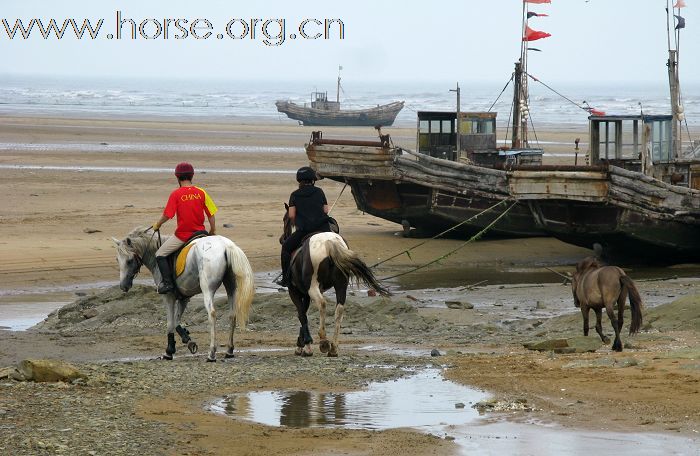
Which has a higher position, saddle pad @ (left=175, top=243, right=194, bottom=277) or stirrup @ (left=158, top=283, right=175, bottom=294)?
saddle pad @ (left=175, top=243, right=194, bottom=277)

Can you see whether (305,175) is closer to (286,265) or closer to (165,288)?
(286,265)

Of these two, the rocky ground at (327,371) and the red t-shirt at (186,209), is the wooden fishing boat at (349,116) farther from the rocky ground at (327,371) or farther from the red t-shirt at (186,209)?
the red t-shirt at (186,209)

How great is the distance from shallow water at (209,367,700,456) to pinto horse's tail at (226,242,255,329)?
2.04 m

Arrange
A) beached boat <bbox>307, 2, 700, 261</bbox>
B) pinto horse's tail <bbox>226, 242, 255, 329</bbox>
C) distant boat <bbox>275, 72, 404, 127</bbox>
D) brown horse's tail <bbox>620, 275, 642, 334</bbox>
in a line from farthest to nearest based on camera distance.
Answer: distant boat <bbox>275, 72, 404, 127</bbox>, beached boat <bbox>307, 2, 700, 261</bbox>, brown horse's tail <bbox>620, 275, 642, 334</bbox>, pinto horse's tail <bbox>226, 242, 255, 329</bbox>

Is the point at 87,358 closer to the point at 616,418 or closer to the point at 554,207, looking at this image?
the point at 616,418

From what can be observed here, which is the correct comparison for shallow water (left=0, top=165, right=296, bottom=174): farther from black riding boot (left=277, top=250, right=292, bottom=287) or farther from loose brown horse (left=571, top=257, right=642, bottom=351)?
loose brown horse (left=571, top=257, right=642, bottom=351)

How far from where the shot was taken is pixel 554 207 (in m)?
22.1

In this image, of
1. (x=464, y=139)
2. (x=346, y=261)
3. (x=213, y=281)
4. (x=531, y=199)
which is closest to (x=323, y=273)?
(x=346, y=261)

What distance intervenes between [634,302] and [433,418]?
3.91 metres

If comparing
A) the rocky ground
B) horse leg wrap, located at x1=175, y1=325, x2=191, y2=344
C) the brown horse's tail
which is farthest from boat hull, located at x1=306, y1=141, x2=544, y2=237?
horse leg wrap, located at x1=175, y1=325, x2=191, y2=344

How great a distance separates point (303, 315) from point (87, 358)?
2.25 m

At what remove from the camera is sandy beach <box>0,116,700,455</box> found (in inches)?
341

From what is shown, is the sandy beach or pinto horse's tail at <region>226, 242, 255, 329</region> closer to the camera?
the sandy beach

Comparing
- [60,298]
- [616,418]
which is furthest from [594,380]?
[60,298]
